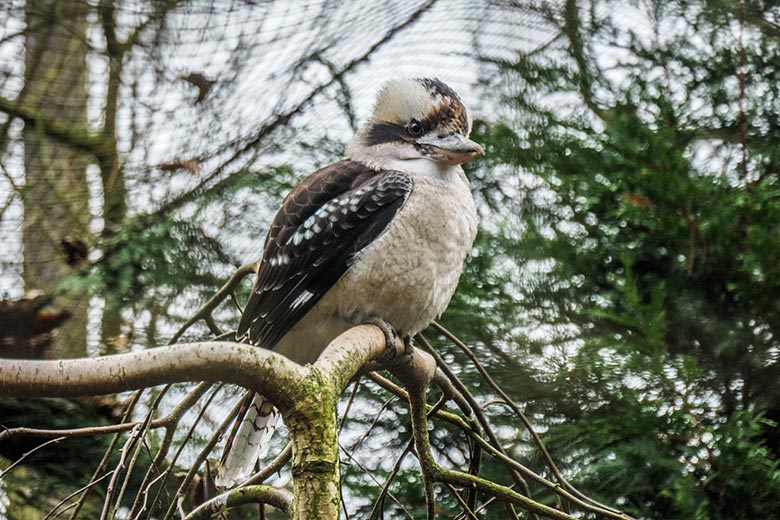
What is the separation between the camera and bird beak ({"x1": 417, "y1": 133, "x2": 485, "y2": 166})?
7.16 feet

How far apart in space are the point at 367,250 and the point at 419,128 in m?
0.40

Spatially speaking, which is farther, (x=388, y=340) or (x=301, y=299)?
(x=301, y=299)

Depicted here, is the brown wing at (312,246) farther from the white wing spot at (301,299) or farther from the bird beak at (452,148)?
the bird beak at (452,148)

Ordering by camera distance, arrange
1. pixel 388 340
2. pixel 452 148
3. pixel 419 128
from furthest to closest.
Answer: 1. pixel 419 128
2. pixel 452 148
3. pixel 388 340

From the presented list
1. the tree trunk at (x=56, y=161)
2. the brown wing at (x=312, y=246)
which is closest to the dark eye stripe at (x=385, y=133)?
the brown wing at (x=312, y=246)

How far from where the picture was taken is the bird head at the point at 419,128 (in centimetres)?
224

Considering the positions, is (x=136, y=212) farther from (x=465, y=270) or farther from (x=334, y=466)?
(x=334, y=466)

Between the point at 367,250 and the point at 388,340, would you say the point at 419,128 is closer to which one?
the point at 367,250

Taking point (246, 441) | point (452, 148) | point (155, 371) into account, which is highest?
point (452, 148)

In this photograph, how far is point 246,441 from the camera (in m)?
2.14

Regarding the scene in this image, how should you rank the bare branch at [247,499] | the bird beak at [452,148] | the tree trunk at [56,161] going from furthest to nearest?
the tree trunk at [56,161] → the bird beak at [452,148] → the bare branch at [247,499]

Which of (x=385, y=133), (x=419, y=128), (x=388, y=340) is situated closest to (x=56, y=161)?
(x=385, y=133)

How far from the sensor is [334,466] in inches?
47.3

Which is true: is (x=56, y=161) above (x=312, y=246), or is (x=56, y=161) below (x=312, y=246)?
above
